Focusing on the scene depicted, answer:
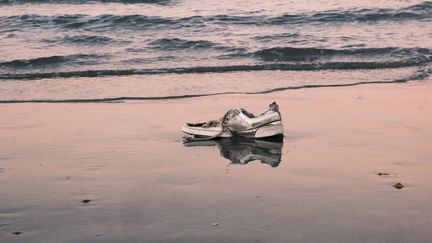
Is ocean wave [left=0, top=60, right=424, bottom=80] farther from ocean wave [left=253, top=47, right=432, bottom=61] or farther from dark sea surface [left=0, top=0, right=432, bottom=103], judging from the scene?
ocean wave [left=253, top=47, right=432, bottom=61]

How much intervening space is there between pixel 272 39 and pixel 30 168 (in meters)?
9.62

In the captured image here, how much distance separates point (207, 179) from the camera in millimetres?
5555

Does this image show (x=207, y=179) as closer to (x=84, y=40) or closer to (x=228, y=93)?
(x=228, y=93)

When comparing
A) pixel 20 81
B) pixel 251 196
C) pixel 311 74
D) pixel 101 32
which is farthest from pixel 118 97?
pixel 101 32

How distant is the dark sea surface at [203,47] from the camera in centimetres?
1075

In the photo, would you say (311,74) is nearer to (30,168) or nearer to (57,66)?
(57,66)

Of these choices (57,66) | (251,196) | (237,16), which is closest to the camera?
(251,196)

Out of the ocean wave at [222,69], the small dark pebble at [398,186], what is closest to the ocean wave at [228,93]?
the ocean wave at [222,69]

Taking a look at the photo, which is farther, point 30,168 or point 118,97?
point 118,97

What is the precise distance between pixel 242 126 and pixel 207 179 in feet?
4.42

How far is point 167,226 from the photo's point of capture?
4500 mm

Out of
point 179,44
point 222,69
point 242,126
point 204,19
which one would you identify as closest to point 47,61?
point 179,44

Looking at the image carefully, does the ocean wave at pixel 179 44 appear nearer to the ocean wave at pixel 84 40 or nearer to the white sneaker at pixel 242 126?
the ocean wave at pixel 84 40

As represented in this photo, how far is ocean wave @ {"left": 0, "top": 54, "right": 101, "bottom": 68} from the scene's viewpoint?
41.7 ft
